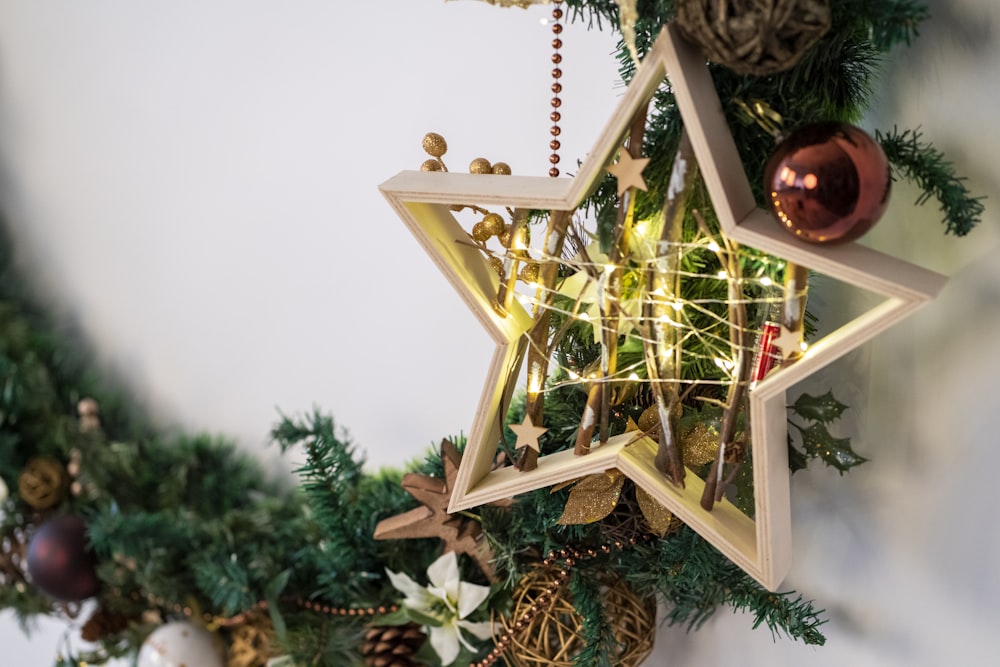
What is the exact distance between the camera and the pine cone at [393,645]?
2.60 feet

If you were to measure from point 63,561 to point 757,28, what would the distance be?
0.91 m

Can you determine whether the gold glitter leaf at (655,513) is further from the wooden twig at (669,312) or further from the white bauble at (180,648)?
the white bauble at (180,648)

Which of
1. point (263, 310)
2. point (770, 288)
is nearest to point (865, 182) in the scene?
point (770, 288)

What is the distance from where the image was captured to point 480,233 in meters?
0.61

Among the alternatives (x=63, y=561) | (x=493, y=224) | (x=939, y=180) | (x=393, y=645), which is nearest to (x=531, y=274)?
(x=493, y=224)

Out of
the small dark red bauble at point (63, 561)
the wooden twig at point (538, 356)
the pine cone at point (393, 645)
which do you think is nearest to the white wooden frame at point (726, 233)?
the wooden twig at point (538, 356)

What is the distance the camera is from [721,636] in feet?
2.40

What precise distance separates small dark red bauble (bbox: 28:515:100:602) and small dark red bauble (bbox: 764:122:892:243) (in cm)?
86

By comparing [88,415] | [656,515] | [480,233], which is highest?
[480,233]

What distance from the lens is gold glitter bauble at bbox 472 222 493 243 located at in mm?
606

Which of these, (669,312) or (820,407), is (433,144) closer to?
(669,312)

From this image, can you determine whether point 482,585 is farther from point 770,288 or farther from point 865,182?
point 865,182

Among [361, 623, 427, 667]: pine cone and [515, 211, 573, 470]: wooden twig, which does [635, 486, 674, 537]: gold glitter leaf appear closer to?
[515, 211, 573, 470]: wooden twig

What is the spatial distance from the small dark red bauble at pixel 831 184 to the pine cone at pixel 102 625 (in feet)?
2.91
